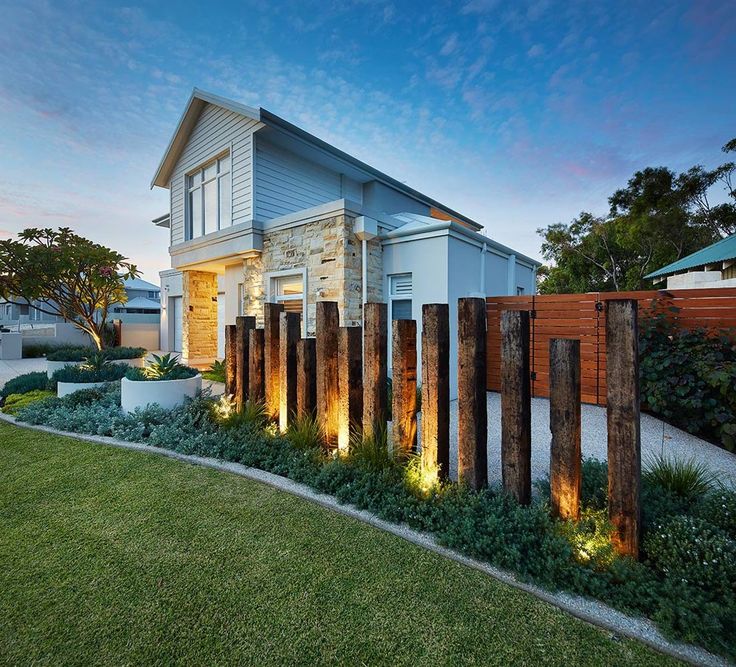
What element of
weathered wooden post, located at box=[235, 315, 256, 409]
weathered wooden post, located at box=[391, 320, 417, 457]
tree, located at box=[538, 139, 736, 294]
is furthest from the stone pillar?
tree, located at box=[538, 139, 736, 294]

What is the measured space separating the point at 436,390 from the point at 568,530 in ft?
3.97

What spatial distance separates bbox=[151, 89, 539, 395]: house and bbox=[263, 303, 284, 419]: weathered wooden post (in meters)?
3.11

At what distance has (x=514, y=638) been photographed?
1606 millimetres

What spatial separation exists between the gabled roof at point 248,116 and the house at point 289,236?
0.03 meters

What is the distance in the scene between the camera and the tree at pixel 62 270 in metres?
7.73

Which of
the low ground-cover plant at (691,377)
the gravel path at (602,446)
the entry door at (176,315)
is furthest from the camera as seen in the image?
the entry door at (176,315)

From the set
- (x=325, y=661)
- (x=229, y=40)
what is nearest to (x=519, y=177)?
(x=229, y=40)

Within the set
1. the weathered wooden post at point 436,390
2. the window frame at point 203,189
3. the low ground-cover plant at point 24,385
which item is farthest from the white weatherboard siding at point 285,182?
the weathered wooden post at point 436,390

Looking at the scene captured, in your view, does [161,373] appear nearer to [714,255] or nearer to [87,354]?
[87,354]

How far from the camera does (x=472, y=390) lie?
8.49ft

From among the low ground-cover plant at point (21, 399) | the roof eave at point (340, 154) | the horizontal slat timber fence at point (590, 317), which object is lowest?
the low ground-cover plant at point (21, 399)

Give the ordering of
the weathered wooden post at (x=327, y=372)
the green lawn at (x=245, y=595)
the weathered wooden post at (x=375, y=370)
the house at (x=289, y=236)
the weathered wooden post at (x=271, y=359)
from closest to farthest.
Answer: the green lawn at (x=245, y=595), the weathered wooden post at (x=375, y=370), the weathered wooden post at (x=327, y=372), the weathered wooden post at (x=271, y=359), the house at (x=289, y=236)

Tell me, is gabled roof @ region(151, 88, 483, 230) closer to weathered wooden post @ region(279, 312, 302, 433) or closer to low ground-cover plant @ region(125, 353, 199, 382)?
low ground-cover plant @ region(125, 353, 199, 382)

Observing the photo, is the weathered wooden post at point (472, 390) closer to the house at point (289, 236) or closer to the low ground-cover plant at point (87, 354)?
the house at point (289, 236)
